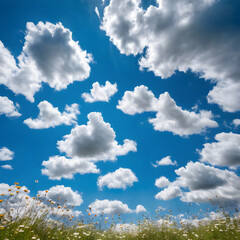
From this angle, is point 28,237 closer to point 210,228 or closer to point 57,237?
point 57,237

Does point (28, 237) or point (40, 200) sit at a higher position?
point (40, 200)

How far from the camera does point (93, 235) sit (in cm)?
736

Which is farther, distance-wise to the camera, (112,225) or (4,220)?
(112,225)

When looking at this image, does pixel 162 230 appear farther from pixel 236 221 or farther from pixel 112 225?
pixel 236 221

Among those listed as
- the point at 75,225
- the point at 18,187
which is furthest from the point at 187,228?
the point at 18,187

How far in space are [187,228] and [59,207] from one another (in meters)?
6.97

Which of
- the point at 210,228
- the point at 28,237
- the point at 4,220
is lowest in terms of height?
the point at 28,237

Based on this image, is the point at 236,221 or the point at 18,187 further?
the point at 236,221

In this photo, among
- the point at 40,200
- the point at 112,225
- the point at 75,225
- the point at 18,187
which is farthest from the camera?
the point at 112,225

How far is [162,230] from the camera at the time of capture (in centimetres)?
836

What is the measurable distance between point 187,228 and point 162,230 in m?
1.85

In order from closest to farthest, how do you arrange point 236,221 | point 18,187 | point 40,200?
A: point 18,187 → point 40,200 → point 236,221

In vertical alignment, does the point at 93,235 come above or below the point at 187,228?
below

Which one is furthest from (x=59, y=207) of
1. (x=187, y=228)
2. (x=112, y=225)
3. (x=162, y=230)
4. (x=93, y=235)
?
(x=187, y=228)
